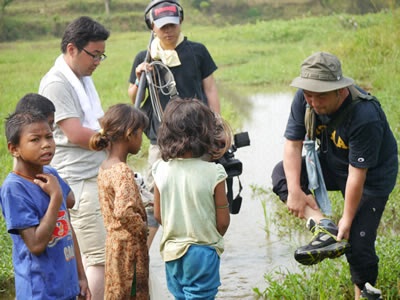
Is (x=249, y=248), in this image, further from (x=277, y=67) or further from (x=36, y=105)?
(x=277, y=67)

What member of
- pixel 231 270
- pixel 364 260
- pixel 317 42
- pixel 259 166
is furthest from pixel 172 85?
pixel 317 42

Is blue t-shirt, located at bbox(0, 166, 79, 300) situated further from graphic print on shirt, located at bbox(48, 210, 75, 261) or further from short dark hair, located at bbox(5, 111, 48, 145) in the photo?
short dark hair, located at bbox(5, 111, 48, 145)

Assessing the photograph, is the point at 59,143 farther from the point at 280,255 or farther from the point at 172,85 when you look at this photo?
the point at 280,255

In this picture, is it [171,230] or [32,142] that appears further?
[171,230]

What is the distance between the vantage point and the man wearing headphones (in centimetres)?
492

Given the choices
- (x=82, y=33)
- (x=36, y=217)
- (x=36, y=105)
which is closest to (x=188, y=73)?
(x=82, y=33)

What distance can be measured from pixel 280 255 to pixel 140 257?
6.53 feet

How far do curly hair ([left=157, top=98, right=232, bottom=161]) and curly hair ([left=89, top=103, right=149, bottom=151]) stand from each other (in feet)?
0.62

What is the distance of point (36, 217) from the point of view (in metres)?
3.21

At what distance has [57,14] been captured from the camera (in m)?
21.2

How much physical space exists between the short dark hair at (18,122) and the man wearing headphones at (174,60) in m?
1.65

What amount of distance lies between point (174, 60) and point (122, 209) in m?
1.65

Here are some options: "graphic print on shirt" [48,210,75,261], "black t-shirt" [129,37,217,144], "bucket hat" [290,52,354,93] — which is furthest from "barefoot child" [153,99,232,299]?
"black t-shirt" [129,37,217,144]

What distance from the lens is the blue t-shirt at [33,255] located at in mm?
3186
